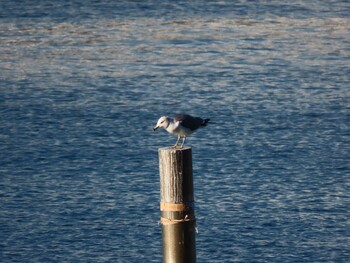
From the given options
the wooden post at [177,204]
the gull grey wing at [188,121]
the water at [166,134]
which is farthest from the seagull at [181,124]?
the water at [166,134]

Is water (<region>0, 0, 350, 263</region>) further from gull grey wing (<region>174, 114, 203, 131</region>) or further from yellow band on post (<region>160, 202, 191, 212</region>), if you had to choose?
yellow band on post (<region>160, 202, 191, 212</region>)

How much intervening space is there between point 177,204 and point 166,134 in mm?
9001

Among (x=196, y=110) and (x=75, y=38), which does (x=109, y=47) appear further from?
(x=196, y=110)

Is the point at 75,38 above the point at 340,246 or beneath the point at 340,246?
above

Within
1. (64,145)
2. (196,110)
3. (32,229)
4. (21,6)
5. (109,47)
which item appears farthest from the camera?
(21,6)

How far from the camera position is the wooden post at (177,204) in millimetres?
6680

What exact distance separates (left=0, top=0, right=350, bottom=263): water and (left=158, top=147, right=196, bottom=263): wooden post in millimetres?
3720

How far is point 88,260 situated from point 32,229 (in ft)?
4.02

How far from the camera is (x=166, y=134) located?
51.6 feet

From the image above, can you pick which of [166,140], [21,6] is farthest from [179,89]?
[21,6]

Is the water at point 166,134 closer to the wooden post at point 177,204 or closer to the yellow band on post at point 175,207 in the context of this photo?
the wooden post at point 177,204

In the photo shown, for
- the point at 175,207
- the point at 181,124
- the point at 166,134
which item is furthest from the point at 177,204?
the point at 166,134

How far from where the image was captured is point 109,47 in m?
21.2

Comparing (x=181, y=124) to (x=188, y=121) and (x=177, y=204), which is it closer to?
(x=188, y=121)
